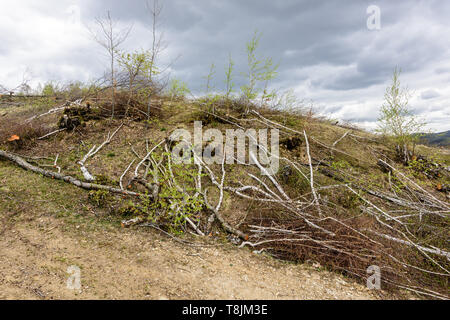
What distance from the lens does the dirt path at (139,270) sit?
238 centimetres

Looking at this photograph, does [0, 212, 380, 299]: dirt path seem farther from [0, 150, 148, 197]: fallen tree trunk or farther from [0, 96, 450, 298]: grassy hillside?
[0, 150, 148, 197]: fallen tree trunk

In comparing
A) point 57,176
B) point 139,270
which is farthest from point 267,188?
point 57,176

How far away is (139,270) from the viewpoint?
2691 mm

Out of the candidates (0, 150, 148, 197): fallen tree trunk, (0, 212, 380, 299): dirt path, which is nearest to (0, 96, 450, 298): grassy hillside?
(0, 150, 148, 197): fallen tree trunk

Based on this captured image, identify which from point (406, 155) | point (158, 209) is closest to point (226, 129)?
point (158, 209)

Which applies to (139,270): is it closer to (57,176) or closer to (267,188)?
(267,188)

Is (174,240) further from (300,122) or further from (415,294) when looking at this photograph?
(300,122)

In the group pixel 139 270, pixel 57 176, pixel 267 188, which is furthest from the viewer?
pixel 57 176

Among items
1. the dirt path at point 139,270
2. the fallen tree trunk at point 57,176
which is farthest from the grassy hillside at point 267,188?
the dirt path at point 139,270

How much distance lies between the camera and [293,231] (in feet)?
11.2

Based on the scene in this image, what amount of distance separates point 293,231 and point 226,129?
3921 millimetres

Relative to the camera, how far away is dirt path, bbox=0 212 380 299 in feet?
7.81

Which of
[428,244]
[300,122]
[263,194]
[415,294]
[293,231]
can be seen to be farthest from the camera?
[300,122]
